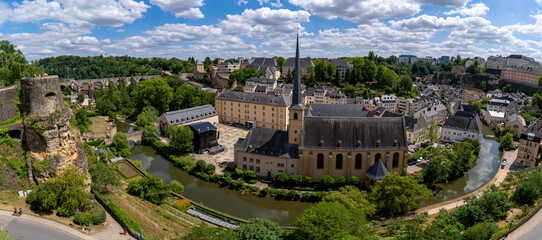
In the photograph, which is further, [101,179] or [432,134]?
[432,134]

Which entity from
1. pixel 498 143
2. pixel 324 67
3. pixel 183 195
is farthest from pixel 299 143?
pixel 324 67

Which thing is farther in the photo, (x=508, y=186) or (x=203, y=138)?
(x=203, y=138)

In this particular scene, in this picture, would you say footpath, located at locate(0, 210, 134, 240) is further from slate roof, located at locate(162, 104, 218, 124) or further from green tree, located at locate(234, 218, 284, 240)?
slate roof, located at locate(162, 104, 218, 124)

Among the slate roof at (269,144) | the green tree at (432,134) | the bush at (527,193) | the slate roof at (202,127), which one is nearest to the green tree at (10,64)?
the slate roof at (202,127)

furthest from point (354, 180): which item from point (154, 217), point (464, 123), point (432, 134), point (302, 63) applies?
point (302, 63)

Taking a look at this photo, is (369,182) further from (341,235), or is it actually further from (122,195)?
(122,195)

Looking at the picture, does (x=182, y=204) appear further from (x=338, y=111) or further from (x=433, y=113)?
(x=433, y=113)

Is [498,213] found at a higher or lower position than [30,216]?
lower
